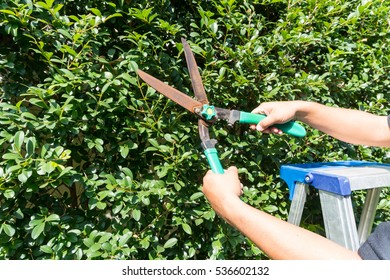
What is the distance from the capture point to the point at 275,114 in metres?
1.63

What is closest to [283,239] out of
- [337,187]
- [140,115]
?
[337,187]

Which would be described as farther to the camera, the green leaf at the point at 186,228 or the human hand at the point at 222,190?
the green leaf at the point at 186,228

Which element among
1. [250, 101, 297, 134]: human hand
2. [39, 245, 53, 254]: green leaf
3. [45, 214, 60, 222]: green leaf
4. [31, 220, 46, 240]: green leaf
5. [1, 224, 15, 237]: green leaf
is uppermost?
[250, 101, 297, 134]: human hand

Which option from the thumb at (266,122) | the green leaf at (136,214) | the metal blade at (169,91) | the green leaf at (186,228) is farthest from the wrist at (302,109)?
the green leaf at (136,214)

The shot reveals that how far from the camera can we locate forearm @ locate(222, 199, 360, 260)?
1.06m

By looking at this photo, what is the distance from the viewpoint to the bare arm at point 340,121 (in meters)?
1.69

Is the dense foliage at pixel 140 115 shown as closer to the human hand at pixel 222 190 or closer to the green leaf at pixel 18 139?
the green leaf at pixel 18 139

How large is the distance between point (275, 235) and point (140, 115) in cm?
101

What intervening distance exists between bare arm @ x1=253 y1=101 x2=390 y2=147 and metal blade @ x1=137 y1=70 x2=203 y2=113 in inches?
13.4

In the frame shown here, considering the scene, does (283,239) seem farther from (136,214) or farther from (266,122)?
(136,214)

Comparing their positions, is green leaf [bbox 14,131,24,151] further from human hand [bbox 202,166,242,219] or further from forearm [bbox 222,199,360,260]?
forearm [bbox 222,199,360,260]

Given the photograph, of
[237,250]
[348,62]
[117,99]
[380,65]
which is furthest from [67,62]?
[380,65]

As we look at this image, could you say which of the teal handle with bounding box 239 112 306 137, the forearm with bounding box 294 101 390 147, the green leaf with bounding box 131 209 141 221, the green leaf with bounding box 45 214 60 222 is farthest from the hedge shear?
the green leaf with bounding box 45 214 60 222
